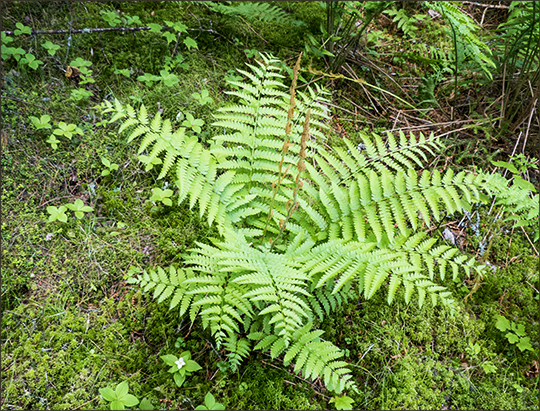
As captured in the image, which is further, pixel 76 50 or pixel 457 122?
pixel 457 122

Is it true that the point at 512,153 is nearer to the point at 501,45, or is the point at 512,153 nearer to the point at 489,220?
the point at 489,220

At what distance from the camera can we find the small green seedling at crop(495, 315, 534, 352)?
2.53 m

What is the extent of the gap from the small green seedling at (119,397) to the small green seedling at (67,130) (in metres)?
1.94

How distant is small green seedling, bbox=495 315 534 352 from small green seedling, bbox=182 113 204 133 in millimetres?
2796

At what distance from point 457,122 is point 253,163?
97.9 inches

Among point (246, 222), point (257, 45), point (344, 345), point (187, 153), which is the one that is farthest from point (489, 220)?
point (257, 45)

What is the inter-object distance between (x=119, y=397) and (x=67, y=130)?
209cm

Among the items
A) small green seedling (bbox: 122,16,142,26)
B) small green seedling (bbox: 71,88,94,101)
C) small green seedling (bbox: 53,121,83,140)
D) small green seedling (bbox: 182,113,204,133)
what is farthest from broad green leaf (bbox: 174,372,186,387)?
small green seedling (bbox: 122,16,142,26)

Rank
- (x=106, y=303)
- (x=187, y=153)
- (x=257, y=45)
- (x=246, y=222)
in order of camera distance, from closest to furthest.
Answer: (x=187, y=153), (x=106, y=303), (x=246, y=222), (x=257, y=45)

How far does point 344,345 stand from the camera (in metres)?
2.41

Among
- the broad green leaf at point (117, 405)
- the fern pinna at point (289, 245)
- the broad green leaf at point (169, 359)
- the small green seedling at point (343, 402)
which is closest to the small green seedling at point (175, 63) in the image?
the fern pinna at point (289, 245)

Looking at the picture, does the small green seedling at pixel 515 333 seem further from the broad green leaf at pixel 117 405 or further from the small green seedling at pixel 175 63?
the small green seedling at pixel 175 63

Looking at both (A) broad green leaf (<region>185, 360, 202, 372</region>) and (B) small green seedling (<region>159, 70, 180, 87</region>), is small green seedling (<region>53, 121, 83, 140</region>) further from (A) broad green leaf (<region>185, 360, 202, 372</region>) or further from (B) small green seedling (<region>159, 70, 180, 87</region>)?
(A) broad green leaf (<region>185, 360, 202, 372</region>)

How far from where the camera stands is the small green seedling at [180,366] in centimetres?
208
